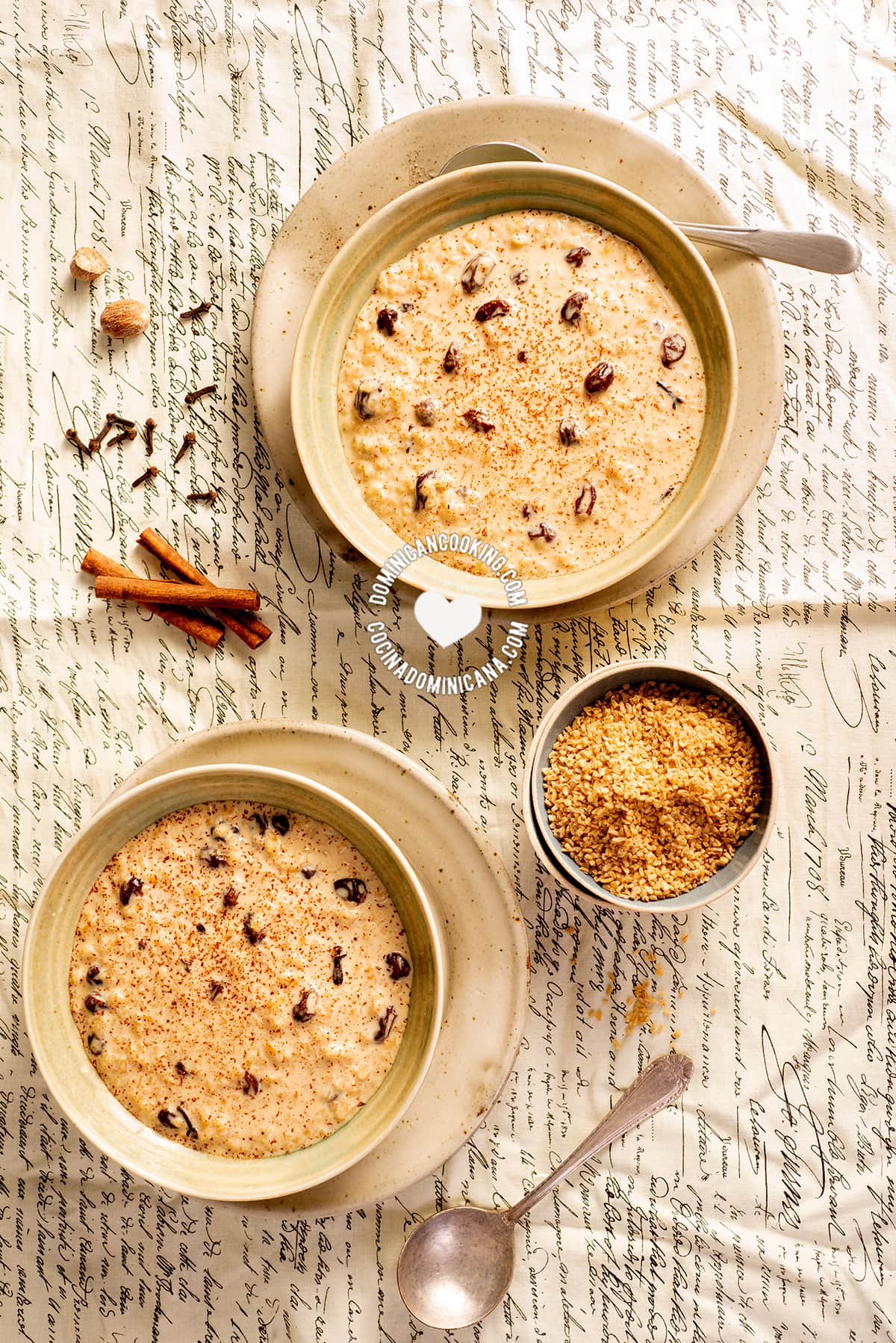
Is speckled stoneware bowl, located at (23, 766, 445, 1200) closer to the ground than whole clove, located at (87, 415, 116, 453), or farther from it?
closer to the ground

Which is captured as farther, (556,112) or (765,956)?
(765,956)

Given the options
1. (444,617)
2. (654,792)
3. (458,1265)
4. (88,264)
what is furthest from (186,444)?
(458,1265)

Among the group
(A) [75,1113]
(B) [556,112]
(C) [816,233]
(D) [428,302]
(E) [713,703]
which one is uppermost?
(B) [556,112]

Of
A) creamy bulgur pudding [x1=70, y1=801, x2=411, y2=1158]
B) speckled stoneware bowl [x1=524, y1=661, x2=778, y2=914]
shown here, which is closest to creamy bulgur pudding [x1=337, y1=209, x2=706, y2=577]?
speckled stoneware bowl [x1=524, y1=661, x2=778, y2=914]

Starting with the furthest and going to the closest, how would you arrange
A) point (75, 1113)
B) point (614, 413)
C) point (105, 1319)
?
point (105, 1319) < point (614, 413) < point (75, 1113)

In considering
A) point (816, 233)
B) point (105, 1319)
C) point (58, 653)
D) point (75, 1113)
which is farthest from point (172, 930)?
point (816, 233)

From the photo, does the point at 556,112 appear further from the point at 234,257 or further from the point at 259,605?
the point at 259,605

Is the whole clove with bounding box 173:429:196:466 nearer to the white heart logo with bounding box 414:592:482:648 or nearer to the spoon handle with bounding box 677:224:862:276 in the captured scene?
the white heart logo with bounding box 414:592:482:648
